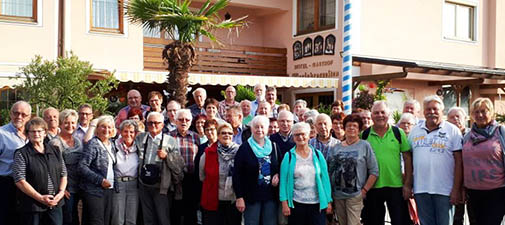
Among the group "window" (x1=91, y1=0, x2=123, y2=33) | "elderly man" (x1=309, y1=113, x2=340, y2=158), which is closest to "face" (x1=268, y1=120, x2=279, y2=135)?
"elderly man" (x1=309, y1=113, x2=340, y2=158)

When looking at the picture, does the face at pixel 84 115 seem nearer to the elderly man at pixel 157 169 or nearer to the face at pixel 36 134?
the elderly man at pixel 157 169

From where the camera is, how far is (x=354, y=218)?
23.5 feet

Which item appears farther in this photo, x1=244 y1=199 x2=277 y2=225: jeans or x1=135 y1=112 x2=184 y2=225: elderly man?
x1=135 y1=112 x2=184 y2=225: elderly man

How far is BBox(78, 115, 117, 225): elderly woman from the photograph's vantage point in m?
7.17

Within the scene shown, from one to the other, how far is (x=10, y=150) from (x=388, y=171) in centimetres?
459

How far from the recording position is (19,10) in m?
14.6

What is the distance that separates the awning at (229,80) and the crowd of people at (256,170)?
6549 mm

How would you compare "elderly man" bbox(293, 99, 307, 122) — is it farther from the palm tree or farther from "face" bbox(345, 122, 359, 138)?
"face" bbox(345, 122, 359, 138)

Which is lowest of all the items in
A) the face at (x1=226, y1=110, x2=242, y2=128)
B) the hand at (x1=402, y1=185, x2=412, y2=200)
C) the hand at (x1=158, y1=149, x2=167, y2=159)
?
the hand at (x1=402, y1=185, x2=412, y2=200)

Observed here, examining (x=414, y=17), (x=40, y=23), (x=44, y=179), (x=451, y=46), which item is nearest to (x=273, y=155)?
(x=44, y=179)

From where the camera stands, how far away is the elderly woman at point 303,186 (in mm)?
6949

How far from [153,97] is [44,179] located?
2890 millimetres

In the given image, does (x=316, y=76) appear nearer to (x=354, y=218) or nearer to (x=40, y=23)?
(x=40, y=23)

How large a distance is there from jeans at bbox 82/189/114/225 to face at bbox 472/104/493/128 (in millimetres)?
4553
